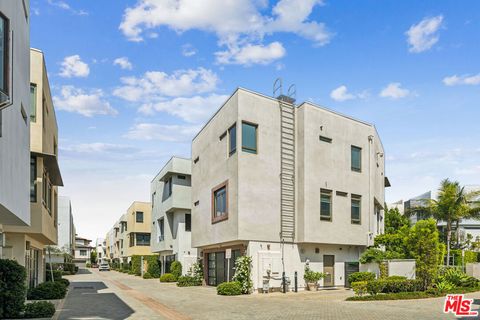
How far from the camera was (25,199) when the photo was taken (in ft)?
47.1

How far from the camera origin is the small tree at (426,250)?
22109 millimetres

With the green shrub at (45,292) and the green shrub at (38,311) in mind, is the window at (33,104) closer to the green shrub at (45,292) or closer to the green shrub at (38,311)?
the green shrub at (38,311)

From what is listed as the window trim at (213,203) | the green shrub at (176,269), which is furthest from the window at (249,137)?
the green shrub at (176,269)

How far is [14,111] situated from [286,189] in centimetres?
→ 1814

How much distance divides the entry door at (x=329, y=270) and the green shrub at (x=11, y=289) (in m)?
18.6

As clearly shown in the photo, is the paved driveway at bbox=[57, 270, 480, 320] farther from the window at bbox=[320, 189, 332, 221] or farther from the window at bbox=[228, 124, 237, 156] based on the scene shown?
the window at bbox=[228, 124, 237, 156]

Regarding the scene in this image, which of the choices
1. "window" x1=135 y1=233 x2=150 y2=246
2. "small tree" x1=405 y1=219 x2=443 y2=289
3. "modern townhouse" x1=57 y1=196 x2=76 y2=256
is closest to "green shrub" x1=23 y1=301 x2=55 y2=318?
"small tree" x1=405 y1=219 x2=443 y2=289

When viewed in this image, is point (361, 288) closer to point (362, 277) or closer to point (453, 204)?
point (362, 277)

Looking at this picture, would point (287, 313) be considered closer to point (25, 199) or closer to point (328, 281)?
point (25, 199)

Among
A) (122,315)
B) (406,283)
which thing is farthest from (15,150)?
(406,283)

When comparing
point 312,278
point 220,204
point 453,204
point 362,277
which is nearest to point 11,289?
point 220,204

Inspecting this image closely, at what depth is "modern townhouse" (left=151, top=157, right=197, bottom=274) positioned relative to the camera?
42.2m

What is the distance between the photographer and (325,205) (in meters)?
28.7

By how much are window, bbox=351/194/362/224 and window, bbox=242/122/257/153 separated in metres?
7.90
